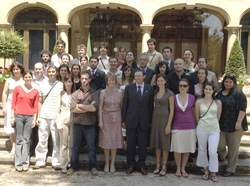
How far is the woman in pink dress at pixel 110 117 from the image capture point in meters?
4.75

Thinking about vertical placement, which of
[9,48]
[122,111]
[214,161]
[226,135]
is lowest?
[214,161]

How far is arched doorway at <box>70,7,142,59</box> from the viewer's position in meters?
14.0

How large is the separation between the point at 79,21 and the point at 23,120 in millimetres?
10151

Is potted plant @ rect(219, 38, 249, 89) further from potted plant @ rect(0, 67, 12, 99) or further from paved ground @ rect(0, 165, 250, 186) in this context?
potted plant @ rect(0, 67, 12, 99)

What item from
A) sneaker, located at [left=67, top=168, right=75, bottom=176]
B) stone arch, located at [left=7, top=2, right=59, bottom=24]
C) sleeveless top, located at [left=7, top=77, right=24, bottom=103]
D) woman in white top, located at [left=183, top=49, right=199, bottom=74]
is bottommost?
sneaker, located at [left=67, top=168, right=75, bottom=176]

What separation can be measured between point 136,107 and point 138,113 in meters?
0.12

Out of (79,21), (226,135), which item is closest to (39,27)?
(79,21)

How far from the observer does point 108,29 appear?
14.2 meters

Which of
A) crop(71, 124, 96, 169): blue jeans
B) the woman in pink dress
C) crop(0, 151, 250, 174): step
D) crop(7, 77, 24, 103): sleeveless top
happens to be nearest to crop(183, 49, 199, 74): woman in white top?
the woman in pink dress

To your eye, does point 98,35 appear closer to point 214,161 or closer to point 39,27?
point 39,27

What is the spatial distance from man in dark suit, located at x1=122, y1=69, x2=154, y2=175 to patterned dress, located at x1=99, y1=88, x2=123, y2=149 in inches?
5.3

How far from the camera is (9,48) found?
29.5ft

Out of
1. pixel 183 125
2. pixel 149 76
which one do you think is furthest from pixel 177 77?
pixel 183 125

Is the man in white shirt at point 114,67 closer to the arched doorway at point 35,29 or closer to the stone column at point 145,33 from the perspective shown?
the stone column at point 145,33
